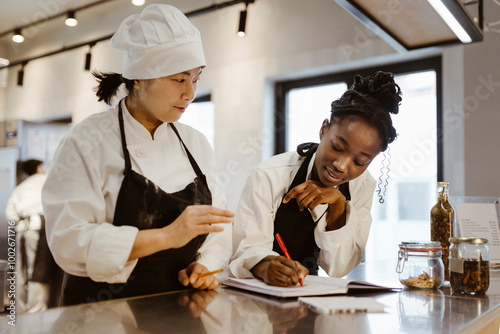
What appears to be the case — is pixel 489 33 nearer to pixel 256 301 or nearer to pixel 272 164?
pixel 272 164

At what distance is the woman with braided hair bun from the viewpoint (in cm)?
140

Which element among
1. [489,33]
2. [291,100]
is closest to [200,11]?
[291,100]

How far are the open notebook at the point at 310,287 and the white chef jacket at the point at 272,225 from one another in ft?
0.32

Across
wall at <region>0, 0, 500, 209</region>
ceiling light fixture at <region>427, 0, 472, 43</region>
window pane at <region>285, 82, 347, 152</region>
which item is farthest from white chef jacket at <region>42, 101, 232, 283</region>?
window pane at <region>285, 82, 347, 152</region>

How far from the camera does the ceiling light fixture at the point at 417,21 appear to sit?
5.48 ft

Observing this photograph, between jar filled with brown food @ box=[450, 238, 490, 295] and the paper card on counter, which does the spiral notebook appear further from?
the paper card on counter

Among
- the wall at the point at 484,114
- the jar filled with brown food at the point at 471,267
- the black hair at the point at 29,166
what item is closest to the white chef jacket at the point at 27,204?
the black hair at the point at 29,166

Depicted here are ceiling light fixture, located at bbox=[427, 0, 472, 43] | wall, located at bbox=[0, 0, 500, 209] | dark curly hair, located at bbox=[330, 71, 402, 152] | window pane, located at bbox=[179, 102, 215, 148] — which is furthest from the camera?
window pane, located at bbox=[179, 102, 215, 148]

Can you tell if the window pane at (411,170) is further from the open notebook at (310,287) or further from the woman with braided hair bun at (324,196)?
the open notebook at (310,287)

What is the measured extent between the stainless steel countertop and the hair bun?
1.94ft

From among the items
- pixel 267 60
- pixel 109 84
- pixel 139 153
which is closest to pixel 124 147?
pixel 139 153

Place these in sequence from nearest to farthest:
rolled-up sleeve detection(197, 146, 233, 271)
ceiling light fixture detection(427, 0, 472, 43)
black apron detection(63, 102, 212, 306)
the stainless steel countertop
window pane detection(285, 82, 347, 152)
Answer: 1. the stainless steel countertop
2. black apron detection(63, 102, 212, 306)
3. rolled-up sleeve detection(197, 146, 233, 271)
4. ceiling light fixture detection(427, 0, 472, 43)
5. window pane detection(285, 82, 347, 152)

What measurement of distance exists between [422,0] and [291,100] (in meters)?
2.68

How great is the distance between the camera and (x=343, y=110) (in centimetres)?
147
